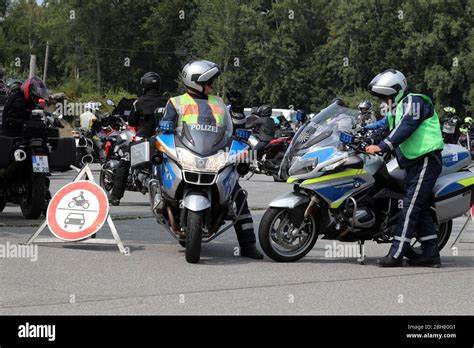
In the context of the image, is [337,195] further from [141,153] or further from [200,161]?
[141,153]

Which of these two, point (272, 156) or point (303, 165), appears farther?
point (272, 156)

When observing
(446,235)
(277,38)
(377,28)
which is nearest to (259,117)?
(446,235)

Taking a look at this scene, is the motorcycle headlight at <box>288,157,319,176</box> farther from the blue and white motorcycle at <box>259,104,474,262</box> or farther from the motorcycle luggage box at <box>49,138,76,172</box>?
the motorcycle luggage box at <box>49,138,76,172</box>

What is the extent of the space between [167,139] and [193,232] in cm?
104

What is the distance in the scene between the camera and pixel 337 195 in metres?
9.95

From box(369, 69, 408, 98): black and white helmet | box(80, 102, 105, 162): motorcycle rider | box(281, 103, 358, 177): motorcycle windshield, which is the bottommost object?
box(80, 102, 105, 162): motorcycle rider

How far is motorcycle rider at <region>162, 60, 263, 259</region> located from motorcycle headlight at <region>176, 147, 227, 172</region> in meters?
0.42

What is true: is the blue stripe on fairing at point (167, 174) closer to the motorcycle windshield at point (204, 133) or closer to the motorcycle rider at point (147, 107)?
the motorcycle windshield at point (204, 133)

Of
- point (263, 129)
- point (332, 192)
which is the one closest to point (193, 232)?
point (332, 192)

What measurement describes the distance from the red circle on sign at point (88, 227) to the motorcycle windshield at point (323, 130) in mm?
1851

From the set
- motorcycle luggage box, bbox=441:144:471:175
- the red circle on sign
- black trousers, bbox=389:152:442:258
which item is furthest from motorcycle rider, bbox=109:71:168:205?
black trousers, bbox=389:152:442:258

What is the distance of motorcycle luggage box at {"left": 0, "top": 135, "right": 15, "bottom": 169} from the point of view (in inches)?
499
